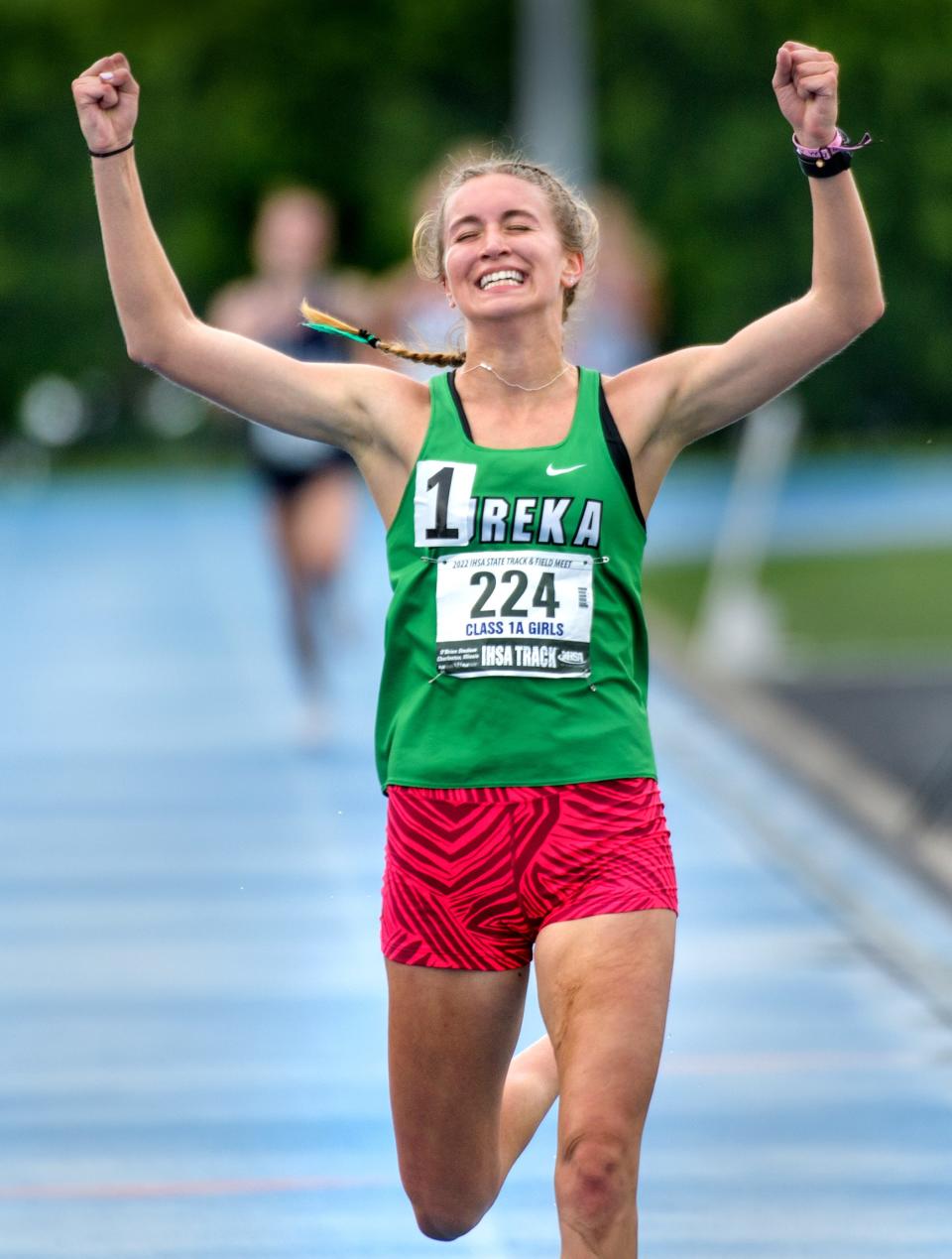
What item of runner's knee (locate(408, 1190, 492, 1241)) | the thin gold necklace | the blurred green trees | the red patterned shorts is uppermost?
the blurred green trees

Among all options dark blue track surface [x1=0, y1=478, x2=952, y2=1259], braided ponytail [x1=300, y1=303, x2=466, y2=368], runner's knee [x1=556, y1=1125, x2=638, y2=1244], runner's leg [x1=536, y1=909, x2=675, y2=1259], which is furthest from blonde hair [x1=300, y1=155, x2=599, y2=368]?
dark blue track surface [x1=0, y1=478, x2=952, y2=1259]

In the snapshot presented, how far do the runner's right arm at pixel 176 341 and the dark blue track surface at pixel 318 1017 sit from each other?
1.75m

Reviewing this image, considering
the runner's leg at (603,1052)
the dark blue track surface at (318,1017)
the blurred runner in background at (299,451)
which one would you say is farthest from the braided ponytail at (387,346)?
the blurred runner in background at (299,451)

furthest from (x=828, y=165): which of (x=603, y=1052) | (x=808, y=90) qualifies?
(x=603, y=1052)

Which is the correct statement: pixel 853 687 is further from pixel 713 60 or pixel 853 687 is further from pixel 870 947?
pixel 713 60

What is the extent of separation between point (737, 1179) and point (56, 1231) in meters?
1.46

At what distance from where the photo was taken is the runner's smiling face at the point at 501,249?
4.28m

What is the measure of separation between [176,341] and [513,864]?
→ 3.37 feet

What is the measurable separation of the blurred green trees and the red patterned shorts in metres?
1.83

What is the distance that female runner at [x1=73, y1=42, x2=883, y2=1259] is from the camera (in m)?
4.12

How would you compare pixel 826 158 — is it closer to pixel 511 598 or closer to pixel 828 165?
pixel 828 165

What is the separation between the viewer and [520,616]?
13.6ft

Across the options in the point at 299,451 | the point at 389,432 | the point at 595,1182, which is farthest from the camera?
the point at 299,451

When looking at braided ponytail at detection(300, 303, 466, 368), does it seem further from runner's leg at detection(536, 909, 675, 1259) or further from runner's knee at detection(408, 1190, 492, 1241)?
runner's knee at detection(408, 1190, 492, 1241)
